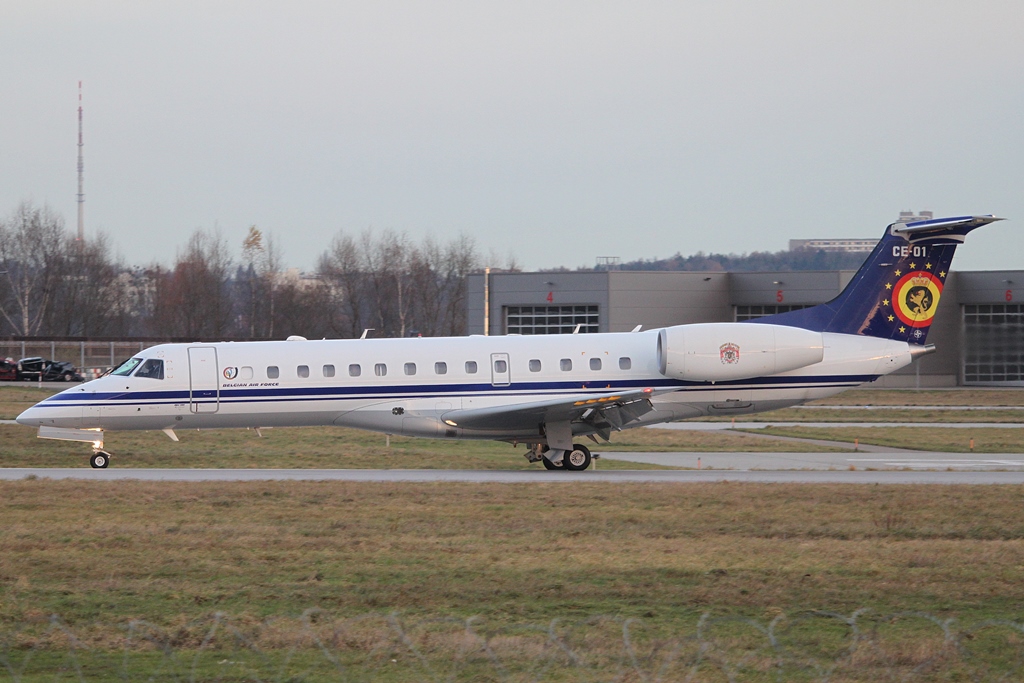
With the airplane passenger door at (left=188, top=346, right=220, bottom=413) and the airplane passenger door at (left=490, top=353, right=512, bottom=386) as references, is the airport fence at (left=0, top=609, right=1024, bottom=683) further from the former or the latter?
the airplane passenger door at (left=188, top=346, right=220, bottom=413)

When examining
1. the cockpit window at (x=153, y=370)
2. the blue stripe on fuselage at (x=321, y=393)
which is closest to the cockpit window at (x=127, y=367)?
the cockpit window at (x=153, y=370)

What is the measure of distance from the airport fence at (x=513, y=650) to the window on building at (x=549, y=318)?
52308 millimetres

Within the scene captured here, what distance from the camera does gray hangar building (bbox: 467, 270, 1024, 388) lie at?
62.1m

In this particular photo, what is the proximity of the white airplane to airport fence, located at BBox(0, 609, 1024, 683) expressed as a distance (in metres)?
12.3

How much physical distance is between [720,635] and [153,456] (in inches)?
757

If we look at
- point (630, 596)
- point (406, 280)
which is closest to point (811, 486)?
A: point (630, 596)

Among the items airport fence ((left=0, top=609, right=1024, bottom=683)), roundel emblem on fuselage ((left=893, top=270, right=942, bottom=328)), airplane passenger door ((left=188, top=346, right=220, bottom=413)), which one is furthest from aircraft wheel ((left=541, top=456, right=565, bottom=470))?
airport fence ((left=0, top=609, right=1024, bottom=683))

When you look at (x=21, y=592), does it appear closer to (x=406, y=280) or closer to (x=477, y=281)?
(x=477, y=281)

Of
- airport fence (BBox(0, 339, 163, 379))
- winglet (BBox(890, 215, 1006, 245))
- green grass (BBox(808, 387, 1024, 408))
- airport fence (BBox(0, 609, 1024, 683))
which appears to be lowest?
airport fence (BBox(0, 609, 1024, 683))

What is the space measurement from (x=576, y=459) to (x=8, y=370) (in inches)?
2174

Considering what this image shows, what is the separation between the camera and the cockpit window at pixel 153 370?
23.3 m

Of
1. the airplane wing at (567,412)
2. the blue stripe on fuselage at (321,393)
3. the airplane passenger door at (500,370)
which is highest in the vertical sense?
the airplane passenger door at (500,370)

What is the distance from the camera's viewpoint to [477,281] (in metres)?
66.1

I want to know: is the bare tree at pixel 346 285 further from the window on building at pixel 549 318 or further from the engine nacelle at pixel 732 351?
the engine nacelle at pixel 732 351
